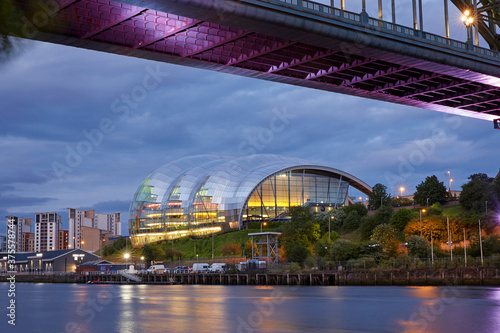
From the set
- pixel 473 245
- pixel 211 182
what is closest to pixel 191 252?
pixel 211 182

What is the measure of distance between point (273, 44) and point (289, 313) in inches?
556

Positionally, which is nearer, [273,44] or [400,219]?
[273,44]

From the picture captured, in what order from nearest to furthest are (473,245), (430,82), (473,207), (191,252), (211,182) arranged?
(430,82) → (473,245) → (473,207) → (191,252) → (211,182)

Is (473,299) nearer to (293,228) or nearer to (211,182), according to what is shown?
(293,228)

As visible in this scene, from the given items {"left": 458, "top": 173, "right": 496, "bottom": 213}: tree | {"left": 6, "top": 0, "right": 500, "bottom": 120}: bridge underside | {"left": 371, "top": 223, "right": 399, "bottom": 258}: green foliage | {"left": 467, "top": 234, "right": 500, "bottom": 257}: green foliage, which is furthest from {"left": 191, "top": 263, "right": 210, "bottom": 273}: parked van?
{"left": 6, "top": 0, "right": 500, "bottom": 120}: bridge underside

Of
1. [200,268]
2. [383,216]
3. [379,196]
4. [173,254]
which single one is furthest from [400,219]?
[173,254]

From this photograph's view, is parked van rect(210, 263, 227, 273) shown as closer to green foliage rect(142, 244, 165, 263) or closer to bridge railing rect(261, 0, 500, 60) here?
green foliage rect(142, 244, 165, 263)

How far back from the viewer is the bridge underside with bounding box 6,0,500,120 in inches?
888

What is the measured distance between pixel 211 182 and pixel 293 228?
3549cm

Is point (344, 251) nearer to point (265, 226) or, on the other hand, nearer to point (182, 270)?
point (182, 270)

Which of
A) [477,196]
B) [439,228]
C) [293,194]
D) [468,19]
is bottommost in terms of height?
[439,228]

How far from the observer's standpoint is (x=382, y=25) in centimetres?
2702

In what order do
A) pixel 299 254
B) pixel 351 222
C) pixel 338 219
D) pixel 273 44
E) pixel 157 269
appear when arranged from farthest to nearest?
pixel 157 269
pixel 338 219
pixel 351 222
pixel 299 254
pixel 273 44

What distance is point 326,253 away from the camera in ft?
201
